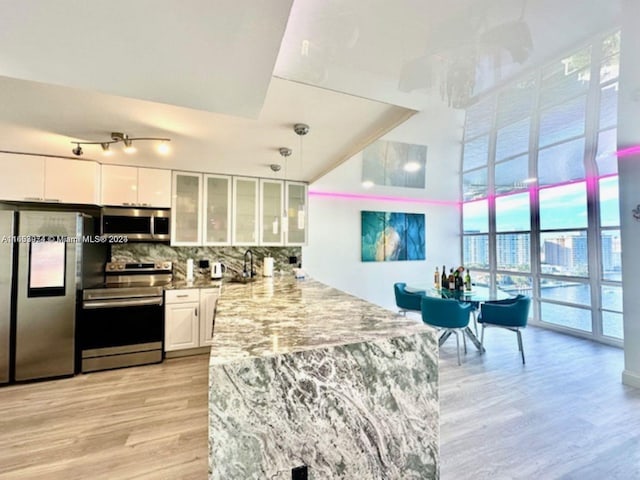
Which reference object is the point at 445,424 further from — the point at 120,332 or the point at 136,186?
the point at 136,186

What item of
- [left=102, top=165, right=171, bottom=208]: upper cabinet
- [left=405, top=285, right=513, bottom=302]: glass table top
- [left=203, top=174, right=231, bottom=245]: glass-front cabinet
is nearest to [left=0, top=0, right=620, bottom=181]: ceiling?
[left=102, top=165, right=171, bottom=208]: upper cabinet

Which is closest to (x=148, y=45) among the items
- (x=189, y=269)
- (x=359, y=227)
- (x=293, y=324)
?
(x=293, y=324)

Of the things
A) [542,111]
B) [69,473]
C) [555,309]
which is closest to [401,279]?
[555,309]

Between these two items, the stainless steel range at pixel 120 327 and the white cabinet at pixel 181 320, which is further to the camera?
the white cabinet at pixel 181 320

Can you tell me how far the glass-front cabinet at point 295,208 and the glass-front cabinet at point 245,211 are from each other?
1.58 ft

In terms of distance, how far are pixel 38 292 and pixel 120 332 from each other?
835 mm

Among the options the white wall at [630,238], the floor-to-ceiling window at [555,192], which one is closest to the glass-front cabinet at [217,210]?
the floor-to-ceiling window at [555,192]

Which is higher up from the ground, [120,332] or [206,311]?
[206,311]

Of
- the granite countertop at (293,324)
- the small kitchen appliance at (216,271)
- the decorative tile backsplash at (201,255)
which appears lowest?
the granite countertop at (293,324)

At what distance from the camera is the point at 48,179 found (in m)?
3.13

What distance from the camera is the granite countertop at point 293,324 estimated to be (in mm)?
1273

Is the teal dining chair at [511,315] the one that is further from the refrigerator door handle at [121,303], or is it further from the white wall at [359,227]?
the refrigerator door handle at [121,303]

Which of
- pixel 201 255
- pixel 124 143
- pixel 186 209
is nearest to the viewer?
pixel 124 143

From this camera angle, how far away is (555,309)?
4.78m
